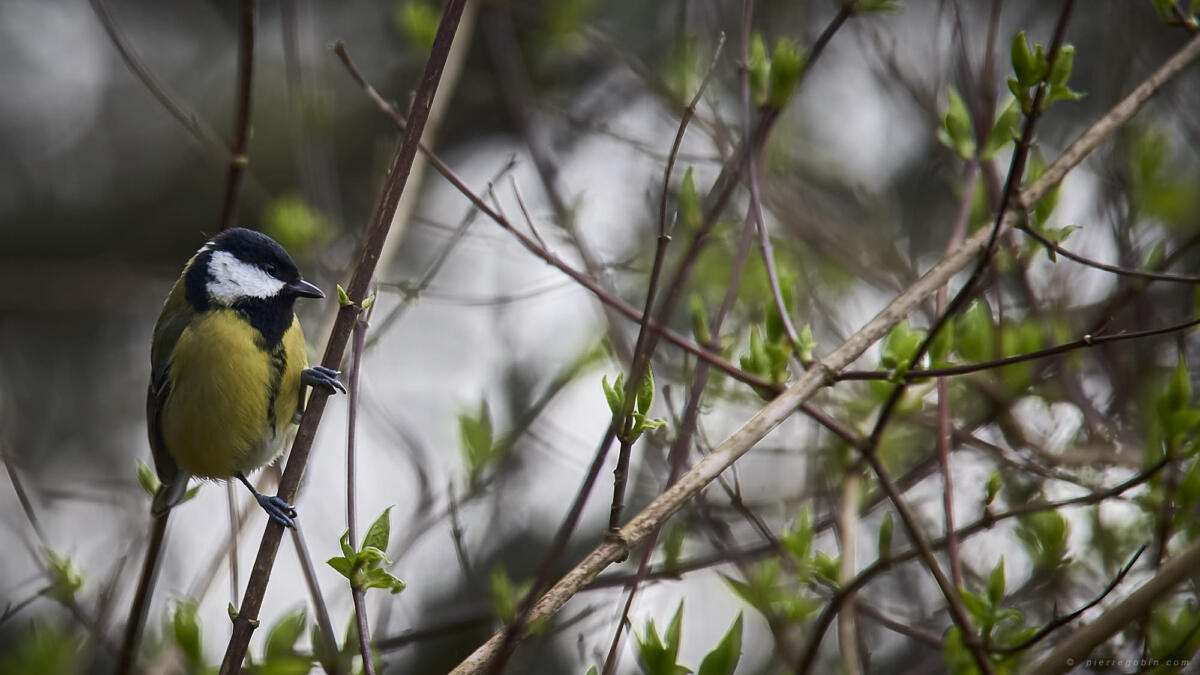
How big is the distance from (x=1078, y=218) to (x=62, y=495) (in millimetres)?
3206

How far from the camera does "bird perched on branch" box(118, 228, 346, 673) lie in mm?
2803

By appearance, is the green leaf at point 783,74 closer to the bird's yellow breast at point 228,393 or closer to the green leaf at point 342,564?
the green leaf at point 342,564

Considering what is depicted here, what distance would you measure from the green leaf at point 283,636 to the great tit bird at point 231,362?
0.65 m

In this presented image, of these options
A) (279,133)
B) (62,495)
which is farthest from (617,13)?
(62,495)

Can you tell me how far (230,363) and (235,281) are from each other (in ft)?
0.85

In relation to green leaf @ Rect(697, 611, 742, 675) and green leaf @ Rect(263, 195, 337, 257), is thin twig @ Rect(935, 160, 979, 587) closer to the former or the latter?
green leaf @ Rect(697, 611, 742, 675)

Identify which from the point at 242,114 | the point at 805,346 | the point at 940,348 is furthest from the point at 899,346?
the point at 242,114

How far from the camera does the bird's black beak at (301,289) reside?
9.41 ft

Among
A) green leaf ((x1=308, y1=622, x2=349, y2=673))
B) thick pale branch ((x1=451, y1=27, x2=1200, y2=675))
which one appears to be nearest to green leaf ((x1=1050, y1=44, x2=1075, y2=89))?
thick pale branch ((x1=451, y1=27, x2=1200, y2=675))

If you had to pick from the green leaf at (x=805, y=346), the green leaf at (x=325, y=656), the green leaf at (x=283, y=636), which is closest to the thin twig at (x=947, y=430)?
the green leaf at (x=805, y=346)

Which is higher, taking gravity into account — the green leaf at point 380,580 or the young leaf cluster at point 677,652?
the green leaf at point 380,580

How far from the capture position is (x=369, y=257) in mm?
1697

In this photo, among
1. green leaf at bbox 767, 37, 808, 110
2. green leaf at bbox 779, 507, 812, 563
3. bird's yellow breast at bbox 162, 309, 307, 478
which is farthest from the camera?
bird's yellow breast at bbox 162, 309, 307, 478

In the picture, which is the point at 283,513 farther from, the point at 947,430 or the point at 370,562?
the point at 947,430
